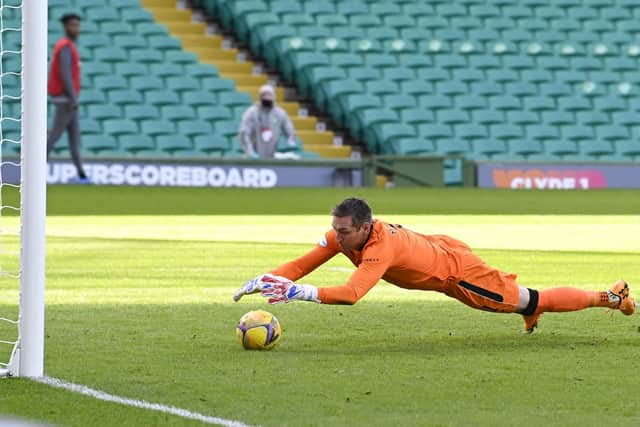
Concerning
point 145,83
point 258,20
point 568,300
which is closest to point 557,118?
point 258,20

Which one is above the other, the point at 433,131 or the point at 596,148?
the point at 433,131

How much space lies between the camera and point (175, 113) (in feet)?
88.5

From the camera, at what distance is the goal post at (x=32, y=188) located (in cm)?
650

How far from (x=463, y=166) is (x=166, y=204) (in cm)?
775

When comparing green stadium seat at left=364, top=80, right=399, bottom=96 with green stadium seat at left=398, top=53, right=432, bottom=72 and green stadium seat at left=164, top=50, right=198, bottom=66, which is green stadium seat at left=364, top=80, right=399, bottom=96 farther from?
green stadium seat at left=164, top=50, right=198, bottom=66

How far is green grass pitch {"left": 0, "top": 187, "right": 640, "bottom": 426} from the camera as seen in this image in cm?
590

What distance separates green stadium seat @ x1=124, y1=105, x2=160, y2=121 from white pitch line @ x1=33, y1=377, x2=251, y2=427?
66.6 feet

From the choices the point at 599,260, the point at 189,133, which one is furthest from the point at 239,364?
the point at 189,133

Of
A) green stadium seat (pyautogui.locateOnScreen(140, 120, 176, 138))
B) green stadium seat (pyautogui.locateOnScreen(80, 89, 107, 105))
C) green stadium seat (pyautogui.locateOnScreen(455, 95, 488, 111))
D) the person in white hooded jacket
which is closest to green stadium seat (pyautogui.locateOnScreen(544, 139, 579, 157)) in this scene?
green stadium seat (pyautogui.locateOnScreen(455, 95, 488, 111))

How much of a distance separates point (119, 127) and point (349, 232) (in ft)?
61.6

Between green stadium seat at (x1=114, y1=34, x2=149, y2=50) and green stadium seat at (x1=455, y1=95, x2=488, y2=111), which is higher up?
green stadium seat at (x1=114, y1=34, x2=149, y2=50)

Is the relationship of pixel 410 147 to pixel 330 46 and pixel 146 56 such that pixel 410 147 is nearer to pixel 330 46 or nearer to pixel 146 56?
pixel 330 46

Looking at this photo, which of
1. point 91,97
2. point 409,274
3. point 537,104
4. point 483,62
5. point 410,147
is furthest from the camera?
point 483,62

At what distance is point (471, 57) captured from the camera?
31.3 metres
